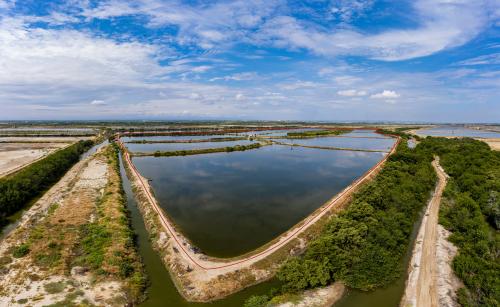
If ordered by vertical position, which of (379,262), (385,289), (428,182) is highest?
(428,182)

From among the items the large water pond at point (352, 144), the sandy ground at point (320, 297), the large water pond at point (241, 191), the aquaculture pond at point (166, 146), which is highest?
the large water pond at point (352, 144)

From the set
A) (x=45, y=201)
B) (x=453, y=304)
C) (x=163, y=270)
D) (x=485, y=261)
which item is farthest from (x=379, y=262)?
(x=45, y=201)

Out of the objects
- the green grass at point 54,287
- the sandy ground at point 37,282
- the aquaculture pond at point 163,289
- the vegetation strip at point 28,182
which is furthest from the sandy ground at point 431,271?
the vegetation strip at point 28,182

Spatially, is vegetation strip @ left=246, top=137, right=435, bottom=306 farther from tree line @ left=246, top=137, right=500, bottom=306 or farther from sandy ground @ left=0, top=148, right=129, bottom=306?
sandy ground @ left=0, top=148, right=129, bottom=306

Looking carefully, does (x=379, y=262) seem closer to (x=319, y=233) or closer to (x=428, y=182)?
(x=319, y=233)

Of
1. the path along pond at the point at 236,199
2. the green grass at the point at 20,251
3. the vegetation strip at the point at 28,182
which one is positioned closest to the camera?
the path along pond at the point at 236,199

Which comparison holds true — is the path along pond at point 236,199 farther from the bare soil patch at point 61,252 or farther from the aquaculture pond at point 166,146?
the aquaculture pond at point 166,146

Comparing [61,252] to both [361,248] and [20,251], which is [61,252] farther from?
[361,248]
